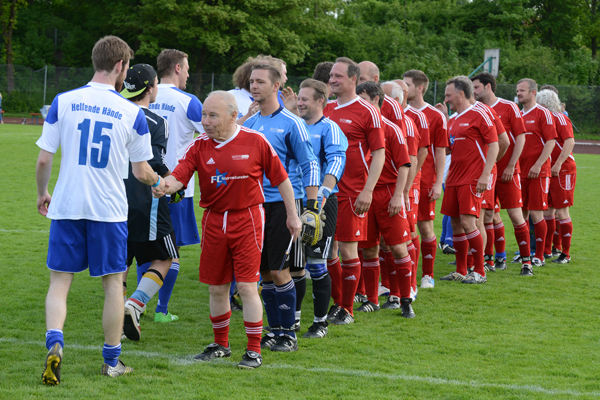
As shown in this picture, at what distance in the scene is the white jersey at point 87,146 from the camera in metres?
3.91

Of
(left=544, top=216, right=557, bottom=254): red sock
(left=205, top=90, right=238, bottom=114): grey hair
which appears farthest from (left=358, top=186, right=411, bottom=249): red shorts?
(left=544, top=216, right=557, bottom=254): red sock

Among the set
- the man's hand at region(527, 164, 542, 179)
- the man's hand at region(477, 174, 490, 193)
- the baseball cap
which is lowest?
the man's hand at region(477, 174, 490, 193)

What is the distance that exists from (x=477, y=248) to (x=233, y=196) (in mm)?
3977

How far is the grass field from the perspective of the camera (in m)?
3.99

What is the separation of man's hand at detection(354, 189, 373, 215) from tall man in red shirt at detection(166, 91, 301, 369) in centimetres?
126

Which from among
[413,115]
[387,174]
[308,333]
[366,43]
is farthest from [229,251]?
[366,43]

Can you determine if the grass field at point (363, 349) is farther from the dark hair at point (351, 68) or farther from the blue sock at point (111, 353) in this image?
the dark hair at point (351, 68)

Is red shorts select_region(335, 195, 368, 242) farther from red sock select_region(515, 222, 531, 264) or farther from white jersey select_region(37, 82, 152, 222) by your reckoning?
red sock select_region(515, 222, 531, 264)

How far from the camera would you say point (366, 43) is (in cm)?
4234

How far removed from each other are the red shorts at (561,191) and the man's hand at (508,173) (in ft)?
4.42

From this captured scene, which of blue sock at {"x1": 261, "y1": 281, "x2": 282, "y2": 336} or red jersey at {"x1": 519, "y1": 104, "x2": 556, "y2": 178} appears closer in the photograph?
blue sock at {"x1": 261, "y1": 281, "x2": 282, "y2": 336}

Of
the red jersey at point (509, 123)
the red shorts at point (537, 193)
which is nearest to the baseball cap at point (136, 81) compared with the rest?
the red jersey at point (509, 123)

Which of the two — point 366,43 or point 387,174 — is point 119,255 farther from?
point 366,43

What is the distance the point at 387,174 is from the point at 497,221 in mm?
2975
